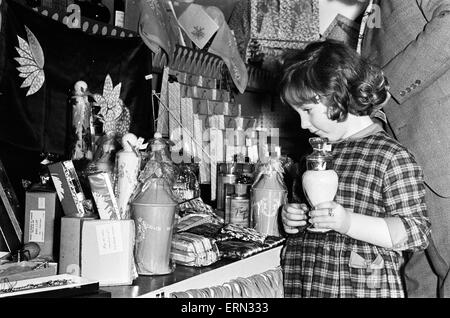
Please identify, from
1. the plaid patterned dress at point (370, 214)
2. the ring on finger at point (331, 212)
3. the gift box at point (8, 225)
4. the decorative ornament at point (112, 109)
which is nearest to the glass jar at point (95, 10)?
the decorative ornament at point (112, 109)

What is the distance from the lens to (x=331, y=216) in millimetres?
1407

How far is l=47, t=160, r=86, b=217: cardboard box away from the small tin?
26.8 inches

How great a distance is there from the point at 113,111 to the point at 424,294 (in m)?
1.39

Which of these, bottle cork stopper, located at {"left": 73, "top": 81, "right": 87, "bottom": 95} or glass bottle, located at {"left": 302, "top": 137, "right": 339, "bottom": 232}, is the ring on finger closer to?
glass bottle, located at {"left": 302, "top": 137, "right": 339, "bottom": 232}

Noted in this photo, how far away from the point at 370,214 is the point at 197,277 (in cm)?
55

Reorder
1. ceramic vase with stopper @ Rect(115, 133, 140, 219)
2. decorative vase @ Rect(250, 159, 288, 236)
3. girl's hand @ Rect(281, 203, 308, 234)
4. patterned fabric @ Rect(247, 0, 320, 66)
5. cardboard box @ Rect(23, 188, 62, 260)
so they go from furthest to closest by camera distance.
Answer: patterned fabric @ Rect(247, 0, 320, 66)
decorative vase @ Rect(250, 159, 288, 236)
girl's hand @ Rect(281, 203, 308, 234)
cardboard box @ Rect(23, 188, 62, 260)
ceramic vase with stopper @ Rect(115, 133, 140, 219)

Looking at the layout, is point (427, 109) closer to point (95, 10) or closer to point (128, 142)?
point (128, 142)

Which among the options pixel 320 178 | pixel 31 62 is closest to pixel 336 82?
pixel 320 178

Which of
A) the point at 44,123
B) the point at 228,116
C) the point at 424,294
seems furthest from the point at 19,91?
the point at 424,294

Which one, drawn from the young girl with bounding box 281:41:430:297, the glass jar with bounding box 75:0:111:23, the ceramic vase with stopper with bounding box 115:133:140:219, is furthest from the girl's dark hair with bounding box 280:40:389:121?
the glass jar with bounding box 75:0:111:23

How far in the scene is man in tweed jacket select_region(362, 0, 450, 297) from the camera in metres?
1.63

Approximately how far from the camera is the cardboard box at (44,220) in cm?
147
